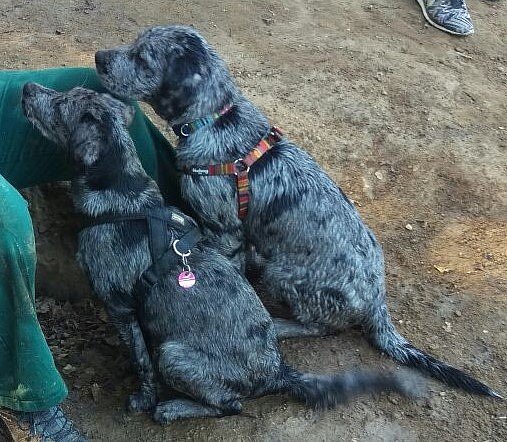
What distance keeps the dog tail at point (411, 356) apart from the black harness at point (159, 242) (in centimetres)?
142

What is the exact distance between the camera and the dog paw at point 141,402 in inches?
176

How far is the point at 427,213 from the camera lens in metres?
6.16

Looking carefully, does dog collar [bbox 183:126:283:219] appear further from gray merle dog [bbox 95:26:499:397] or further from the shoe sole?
the shoe sole

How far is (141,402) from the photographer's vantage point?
14.7ft

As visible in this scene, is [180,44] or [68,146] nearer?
[68,146]

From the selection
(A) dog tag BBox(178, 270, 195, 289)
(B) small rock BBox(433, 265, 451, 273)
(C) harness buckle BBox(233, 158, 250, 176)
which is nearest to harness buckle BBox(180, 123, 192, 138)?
(C) harness buckle BBox(233, 158, 250, 176)

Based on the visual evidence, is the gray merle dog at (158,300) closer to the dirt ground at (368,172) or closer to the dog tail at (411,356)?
the dirt ground at (368,172)

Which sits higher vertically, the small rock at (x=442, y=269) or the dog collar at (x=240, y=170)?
the dog collar at (x=240, y=170)

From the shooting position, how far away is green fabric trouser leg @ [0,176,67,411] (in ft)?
11.0

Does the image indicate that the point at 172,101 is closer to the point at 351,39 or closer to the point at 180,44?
the point at 180,44

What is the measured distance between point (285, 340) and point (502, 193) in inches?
105

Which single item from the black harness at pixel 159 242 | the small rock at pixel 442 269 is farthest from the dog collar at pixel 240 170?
the small rock at pixel 442 269

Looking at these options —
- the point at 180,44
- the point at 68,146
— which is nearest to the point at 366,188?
the point at 180,44

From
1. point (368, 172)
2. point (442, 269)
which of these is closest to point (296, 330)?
point (442, 269)
